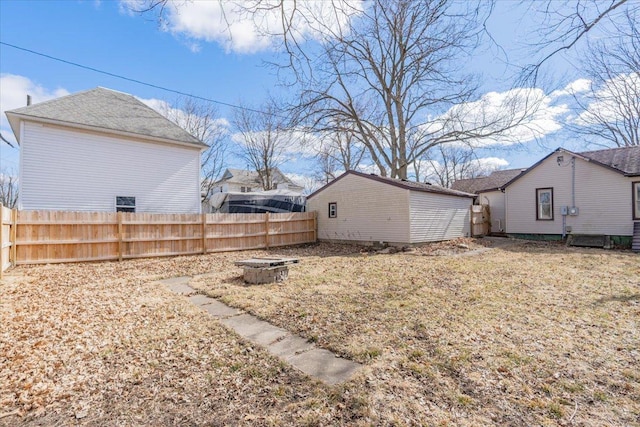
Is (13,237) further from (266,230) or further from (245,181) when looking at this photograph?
(245,181)

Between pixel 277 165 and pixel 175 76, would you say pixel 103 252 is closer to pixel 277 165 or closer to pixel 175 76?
pixel 175 76

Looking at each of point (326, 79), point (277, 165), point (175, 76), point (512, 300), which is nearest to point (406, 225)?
point (512, 300)

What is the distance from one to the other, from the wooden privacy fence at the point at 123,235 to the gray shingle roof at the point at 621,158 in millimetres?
14704

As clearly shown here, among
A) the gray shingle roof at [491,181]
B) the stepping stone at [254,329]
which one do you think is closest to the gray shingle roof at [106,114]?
the stepping stone at [254,329]

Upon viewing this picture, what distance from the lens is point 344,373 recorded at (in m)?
2.97

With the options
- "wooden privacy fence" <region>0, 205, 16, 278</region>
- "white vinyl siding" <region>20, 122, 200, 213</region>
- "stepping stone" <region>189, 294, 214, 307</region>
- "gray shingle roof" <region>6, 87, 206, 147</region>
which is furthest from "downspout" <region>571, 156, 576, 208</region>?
"wooden privacy fence" <region>0, 205, 16, 278</region>

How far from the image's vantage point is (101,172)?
1209cm

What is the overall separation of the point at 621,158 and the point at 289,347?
1755cm

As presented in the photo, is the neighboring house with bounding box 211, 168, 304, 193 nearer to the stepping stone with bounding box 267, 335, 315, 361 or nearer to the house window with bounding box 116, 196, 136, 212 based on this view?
the house window with bounding box 116, 196, 136, 212

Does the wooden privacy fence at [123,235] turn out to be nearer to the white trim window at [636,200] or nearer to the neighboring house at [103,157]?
the neighboring house at [103,157]

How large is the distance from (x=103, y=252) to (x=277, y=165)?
20611 millimetres

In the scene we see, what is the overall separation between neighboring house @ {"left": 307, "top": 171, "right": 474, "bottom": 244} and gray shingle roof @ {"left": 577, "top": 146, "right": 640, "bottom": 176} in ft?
18.9

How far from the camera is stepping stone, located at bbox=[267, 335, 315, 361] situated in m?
3.43

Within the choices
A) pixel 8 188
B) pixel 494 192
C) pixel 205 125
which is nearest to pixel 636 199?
pixel 494 192
